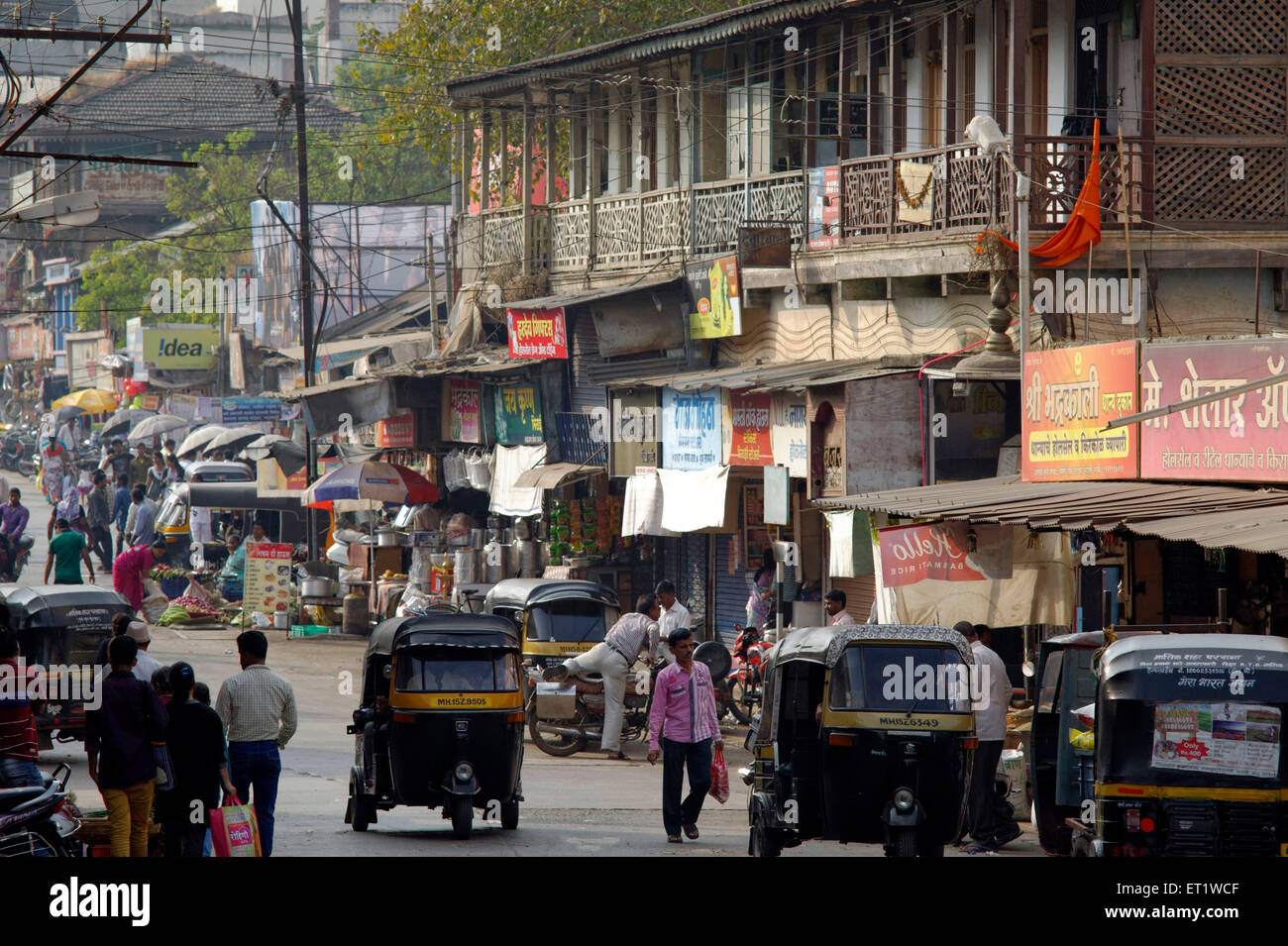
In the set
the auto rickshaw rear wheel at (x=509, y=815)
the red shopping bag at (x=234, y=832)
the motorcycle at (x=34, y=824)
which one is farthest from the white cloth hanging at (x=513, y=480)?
the motorcycle at (x=34, y=824)

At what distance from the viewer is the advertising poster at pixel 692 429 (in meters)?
22.5

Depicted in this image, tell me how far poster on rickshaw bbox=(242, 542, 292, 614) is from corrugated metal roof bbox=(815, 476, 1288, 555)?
1297 cm

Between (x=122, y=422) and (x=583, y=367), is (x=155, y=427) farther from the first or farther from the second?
(x=583, y=367)

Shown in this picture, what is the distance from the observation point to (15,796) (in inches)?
347

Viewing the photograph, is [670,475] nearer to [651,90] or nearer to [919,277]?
[919,277]

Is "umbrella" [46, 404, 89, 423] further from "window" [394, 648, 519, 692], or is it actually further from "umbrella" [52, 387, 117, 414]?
"window" [394, 648, 519, 692]

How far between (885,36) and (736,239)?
3453 millimetres

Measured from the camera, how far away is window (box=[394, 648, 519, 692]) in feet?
Answer: 43.3

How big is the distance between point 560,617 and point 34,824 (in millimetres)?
11590

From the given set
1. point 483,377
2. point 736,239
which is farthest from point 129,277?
point 736,239

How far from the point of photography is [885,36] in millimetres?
22375

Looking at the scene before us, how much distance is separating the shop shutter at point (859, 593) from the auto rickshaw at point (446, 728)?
9116 millimetres

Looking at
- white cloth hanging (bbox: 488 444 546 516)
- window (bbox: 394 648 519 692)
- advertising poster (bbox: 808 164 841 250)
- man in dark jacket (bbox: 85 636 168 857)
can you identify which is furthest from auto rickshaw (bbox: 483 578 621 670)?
man in dark jacket (bbox: 85 636 168 857)

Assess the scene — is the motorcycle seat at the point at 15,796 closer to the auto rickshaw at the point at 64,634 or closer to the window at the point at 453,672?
the window at the point at 453,672
